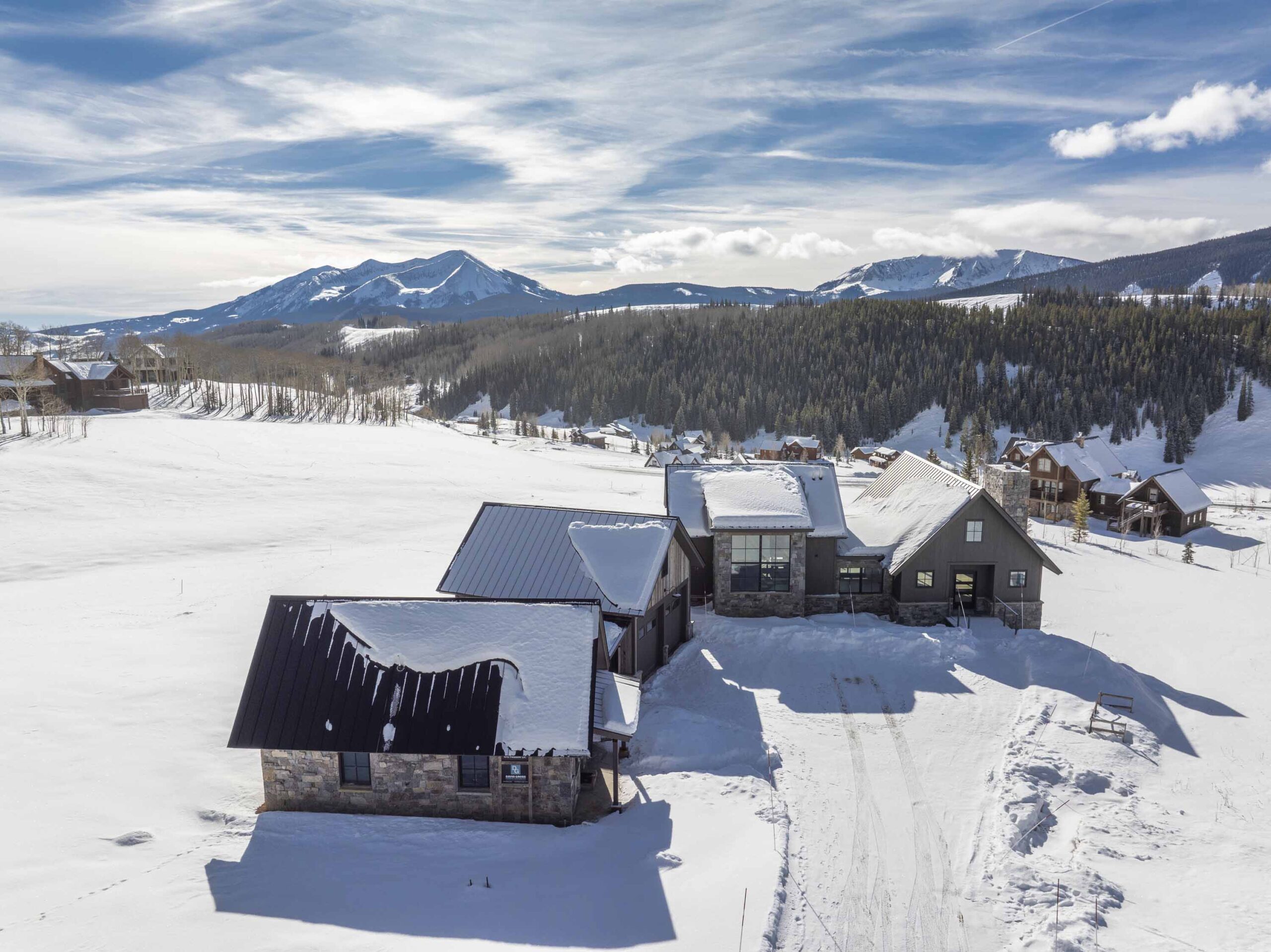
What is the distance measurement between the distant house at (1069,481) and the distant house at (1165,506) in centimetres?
201

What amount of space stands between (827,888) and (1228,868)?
8460mm

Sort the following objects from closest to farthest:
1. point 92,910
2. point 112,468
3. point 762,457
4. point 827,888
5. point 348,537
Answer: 1. point 92,910
2. point 827,888
3. point 348,537
4. point 112,468
5. point 762,457

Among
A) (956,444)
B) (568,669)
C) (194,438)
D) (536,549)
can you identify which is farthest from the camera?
(956,444)

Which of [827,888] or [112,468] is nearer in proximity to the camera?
[827,888]

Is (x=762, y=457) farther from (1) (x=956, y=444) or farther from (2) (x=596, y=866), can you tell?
(2) (x=596, y=866)

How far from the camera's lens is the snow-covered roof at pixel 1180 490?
66.4 m

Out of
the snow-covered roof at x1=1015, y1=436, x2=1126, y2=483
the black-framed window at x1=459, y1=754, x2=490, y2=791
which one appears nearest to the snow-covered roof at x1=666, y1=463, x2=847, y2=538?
the black-framed window at x1=459, y1=754, x2=490, y2=791

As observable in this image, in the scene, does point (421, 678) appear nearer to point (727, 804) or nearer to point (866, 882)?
point (727, 804)

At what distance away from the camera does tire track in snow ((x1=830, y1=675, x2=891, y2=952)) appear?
495 inches

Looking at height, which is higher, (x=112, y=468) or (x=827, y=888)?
(x=112, y=468)

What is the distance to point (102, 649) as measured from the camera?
2514 centimetres

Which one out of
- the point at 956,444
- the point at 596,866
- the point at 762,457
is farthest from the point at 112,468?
the point at 956,444

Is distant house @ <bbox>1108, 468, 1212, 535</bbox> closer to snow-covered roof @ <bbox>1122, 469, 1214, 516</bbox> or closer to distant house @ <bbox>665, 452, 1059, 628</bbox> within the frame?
snow-covered roof @ <bbox>1122, 469, 1214, 516</bbox>

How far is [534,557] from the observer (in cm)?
2455
